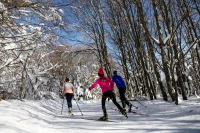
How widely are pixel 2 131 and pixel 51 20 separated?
3426 mm

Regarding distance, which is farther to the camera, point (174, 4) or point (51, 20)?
point (174, 4)

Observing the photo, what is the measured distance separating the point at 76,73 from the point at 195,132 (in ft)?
112

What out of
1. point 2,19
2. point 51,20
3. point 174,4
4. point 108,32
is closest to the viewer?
point 2,19

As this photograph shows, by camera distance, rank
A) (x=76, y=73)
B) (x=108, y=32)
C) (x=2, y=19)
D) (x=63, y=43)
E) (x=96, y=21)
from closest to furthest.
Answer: (x=2, y=19)
(x=63, y=43)
(x=96, y=21)
(x=108, y=32)
(x=76, y=73)

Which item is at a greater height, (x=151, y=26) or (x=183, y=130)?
(x=151, y=26)

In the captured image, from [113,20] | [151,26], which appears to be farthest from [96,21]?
[151,26]

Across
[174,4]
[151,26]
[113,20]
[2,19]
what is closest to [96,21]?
[113,20]

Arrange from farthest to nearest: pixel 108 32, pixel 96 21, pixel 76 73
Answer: pixel 76 73
pixel 108 32
pixel 96 21

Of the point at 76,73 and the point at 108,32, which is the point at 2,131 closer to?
the point at 108,32

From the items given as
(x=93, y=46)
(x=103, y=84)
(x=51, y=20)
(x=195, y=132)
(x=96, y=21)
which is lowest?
(x=195, y=132)

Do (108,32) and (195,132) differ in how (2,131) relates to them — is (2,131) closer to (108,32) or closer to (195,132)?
(195,132)

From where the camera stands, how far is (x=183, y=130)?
5.06 m

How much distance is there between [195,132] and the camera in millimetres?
4766

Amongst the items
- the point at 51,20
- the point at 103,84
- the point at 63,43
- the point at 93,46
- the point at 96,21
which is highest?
the point at 96,21
